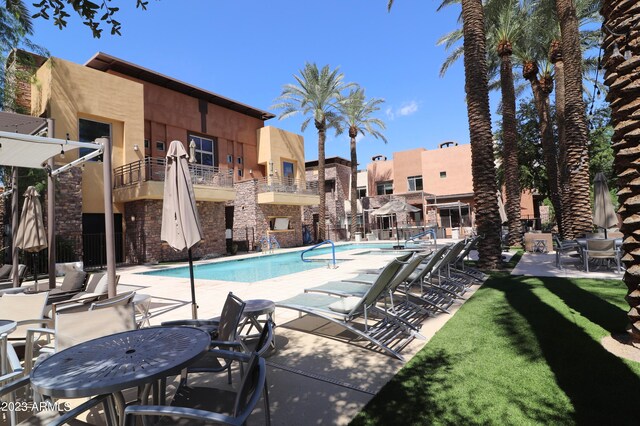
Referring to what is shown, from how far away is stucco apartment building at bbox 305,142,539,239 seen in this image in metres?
30.9

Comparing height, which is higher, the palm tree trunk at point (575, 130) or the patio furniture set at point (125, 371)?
the palm tree trunk at point (575, 130)

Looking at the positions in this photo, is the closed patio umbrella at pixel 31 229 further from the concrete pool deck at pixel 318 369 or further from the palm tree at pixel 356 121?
the palm tree at pixel 356 121

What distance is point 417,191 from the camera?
32.9 metres

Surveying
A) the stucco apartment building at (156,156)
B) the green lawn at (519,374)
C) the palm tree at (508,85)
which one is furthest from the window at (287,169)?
the green lawn at (519,374)

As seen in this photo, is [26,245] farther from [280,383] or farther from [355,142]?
[355,142]

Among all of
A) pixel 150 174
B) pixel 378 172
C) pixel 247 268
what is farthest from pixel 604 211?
pixel 378 172

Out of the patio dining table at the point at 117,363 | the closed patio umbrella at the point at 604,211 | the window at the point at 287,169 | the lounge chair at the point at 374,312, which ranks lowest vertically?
the lounge chair at the point at 374,312

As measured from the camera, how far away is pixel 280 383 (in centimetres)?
323

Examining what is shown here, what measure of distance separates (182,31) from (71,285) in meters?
11.8

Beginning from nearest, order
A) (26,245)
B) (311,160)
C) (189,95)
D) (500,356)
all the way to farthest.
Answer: (500,356), (26,245), (189,95), (311,160)

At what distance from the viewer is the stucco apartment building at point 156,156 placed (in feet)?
50.1

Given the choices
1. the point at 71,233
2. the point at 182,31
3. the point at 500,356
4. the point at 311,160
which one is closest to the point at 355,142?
the point at 311,160

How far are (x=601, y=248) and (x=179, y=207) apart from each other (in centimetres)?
912

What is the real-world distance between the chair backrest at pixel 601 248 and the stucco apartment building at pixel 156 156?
1223 cm
